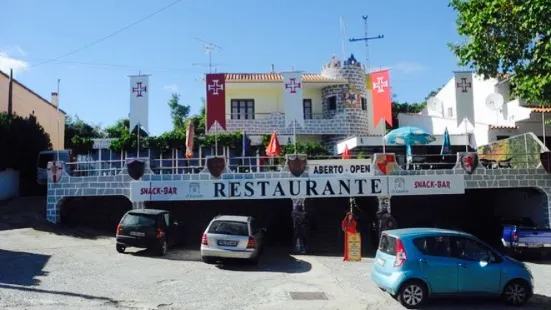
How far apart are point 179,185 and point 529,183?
13.5m

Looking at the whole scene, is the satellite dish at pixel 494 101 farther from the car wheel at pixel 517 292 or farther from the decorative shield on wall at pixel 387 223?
the car wheel at pixel 517 292

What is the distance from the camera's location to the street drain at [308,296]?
10.8 m

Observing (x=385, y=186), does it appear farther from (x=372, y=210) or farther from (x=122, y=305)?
(x=122, y=305)

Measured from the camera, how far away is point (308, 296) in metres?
11.0

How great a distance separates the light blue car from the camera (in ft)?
32.8

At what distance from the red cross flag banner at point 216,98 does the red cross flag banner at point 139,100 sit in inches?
96.4

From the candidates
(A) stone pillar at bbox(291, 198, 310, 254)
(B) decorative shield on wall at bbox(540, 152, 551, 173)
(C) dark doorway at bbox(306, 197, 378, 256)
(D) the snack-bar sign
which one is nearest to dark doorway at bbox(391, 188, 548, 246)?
(C) dark doorway at bbox(306, 197, 378, 256)

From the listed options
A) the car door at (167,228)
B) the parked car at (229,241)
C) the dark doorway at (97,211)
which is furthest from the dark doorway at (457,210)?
the dark doorway at (97,211)

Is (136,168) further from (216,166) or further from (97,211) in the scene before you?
(97,211)

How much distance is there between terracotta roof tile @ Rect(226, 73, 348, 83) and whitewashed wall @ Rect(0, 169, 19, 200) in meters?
13.4

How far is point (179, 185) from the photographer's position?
61.9ft

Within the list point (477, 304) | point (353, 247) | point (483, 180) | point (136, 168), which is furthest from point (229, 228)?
point (483, 180)

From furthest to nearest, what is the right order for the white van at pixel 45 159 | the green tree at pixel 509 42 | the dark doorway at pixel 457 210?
the white van at pixel 45 159 < the dark doorway at pixel 457 210 < the green tree at pixel 509 42

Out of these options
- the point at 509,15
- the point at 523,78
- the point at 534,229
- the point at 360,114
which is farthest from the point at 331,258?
the point at 360,114
